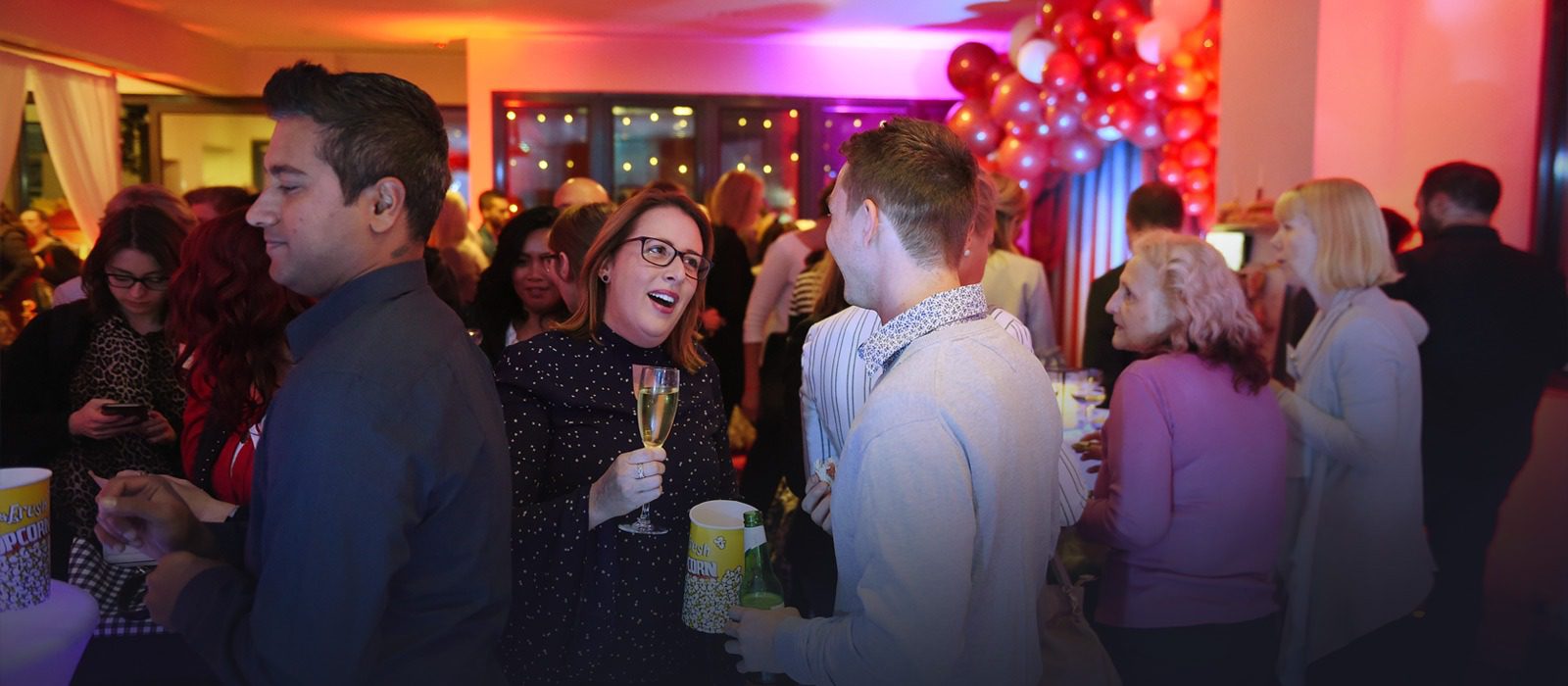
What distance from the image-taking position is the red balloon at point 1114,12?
5957 mm

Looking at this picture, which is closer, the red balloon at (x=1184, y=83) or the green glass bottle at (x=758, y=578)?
the green glass bottle at (x=758, y=578)

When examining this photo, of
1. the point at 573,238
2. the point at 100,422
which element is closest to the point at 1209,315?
the point at 573,238

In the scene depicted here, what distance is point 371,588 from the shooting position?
1.15 metres

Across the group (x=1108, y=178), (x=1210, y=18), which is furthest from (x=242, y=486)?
(x=1108, y=178)

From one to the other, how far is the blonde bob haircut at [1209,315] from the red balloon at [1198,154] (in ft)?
10.8

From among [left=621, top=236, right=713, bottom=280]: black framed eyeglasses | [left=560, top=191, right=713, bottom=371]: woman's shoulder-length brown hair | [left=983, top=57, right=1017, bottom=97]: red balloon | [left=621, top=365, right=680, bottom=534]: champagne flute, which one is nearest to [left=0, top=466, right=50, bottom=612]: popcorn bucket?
[left=621, top=365, right=680, bottom=534]: champagne flute

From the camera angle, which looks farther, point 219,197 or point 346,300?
point 219,197

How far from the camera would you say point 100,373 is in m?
2.60

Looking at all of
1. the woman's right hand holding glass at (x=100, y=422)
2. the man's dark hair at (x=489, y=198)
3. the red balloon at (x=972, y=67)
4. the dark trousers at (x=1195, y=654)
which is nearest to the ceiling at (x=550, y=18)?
the red balloon at (x=972, y=67)

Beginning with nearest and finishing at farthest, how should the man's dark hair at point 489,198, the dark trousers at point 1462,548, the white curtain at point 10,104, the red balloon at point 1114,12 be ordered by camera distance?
the dark trousers at point 1462,548, the red balloon at point 1114,12, the white curtain at point 10,104, the man's dark hair at point 489,198

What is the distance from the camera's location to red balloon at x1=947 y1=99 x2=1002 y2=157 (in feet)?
24.1

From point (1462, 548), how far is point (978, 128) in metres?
4.22

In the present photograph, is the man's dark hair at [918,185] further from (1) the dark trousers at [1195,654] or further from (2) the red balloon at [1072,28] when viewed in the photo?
(2) the red balloon at [1072,28]

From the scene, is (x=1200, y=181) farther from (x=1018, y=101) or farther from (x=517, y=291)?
(x=517, y=291)
